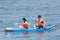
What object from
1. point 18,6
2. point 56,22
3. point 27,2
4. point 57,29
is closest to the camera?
point 57,29

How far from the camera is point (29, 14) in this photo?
36062 millimetres

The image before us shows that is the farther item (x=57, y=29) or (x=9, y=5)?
(x=9, y=5)

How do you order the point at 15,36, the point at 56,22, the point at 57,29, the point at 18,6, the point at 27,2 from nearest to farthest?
the point at 15,36, the point at 57,29, the point at 56,22, the point at 18,6, the point at 27,2

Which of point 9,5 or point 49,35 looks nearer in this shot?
point 49,35

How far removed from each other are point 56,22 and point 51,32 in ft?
15.8

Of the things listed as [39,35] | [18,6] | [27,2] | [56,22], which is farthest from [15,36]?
[27,2]

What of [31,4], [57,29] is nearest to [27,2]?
[31,4]

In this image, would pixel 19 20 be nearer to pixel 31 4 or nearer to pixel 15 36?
pixel 15 36

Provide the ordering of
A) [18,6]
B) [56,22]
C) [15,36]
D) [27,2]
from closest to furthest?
[15,36] < [56,22] < [18,6] < [27,2]

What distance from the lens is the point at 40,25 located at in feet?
89.2

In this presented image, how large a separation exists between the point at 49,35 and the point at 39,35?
781 mm

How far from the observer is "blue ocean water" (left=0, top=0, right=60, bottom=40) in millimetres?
26828

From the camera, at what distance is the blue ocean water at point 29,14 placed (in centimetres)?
2683

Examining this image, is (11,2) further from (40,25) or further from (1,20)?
(40,25)
